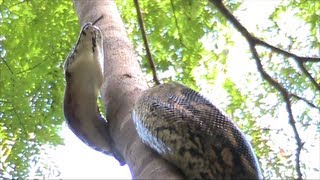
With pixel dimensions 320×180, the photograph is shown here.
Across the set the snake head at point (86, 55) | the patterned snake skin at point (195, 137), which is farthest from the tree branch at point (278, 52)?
the patterned snake skin at point (195, 137)

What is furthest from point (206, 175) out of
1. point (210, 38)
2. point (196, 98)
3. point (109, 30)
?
point (210, 38)

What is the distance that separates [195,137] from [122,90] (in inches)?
25.2

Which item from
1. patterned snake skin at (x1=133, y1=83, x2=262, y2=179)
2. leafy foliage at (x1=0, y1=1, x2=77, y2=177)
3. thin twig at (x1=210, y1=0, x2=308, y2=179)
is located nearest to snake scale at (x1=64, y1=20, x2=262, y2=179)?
patterned snake skin at (x1=133, y1=83, x2=262, y2=179)

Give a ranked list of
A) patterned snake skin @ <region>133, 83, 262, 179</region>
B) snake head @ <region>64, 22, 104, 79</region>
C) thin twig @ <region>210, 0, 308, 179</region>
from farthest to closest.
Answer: thin twig @ <region>210, 0, 308, 179</region>
snake head @ <region>64, 22, 104, 79</region>
patterned snake skin @ <region>133, 83, 262, 179</region>

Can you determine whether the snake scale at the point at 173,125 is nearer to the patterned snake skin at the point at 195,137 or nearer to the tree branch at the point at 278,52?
the patterned snake skin at the point at 195,137

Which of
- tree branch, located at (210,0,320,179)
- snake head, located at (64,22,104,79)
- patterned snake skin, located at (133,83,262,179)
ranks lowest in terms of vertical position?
patterned snake skin, located at (133,83,262,179)

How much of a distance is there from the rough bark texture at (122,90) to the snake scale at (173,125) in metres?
0.05

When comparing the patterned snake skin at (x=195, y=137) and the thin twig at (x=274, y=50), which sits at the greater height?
the thin twig at (x=274, y=50)

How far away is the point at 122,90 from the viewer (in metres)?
2.49

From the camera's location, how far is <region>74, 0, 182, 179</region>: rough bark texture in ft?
6.43

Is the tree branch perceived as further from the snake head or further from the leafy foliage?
the snake head

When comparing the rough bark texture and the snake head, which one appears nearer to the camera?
the rough bark texture

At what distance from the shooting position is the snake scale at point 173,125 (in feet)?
6.21

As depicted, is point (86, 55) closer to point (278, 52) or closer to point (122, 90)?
point (122, 90)
